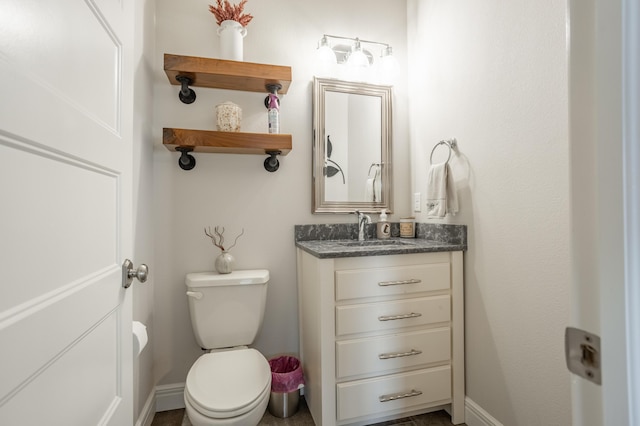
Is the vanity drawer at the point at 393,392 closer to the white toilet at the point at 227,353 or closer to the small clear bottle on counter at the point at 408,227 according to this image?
the white toilet at the point at 227,353

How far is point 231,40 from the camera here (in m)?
1.64

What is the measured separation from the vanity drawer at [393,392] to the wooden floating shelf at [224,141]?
125 centimetres

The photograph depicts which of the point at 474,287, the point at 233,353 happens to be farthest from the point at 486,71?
the point at 233,353

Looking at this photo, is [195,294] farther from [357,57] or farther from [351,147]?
[357,57]

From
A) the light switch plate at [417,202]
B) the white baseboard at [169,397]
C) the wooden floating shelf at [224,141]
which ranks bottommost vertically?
the white baseboard at [169,397]

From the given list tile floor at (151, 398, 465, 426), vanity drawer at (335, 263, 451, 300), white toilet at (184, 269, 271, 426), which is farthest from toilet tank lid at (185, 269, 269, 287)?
tile floor at (151, 398, 465, 426)

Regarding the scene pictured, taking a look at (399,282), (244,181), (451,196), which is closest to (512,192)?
(451,196)

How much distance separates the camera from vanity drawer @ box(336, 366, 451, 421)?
136 centimetres

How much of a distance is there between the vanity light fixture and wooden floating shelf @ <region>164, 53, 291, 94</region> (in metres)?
0.35

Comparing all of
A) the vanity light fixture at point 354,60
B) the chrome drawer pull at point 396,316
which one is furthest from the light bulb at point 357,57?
the chrome drawer pull at point 396,316

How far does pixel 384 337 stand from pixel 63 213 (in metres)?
1.30

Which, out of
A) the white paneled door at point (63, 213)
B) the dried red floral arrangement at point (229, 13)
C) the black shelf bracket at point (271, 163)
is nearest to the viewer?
the white paneled door at point (63, 213)

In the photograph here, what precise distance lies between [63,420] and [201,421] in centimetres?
71

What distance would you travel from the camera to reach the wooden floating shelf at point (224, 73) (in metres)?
1.53
